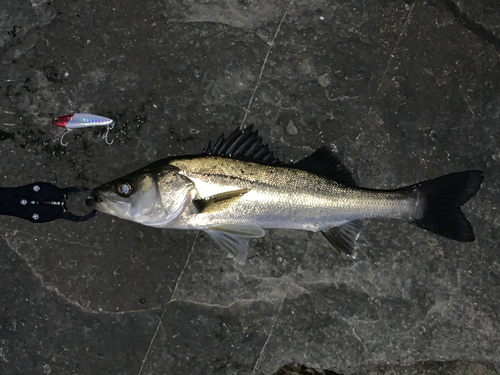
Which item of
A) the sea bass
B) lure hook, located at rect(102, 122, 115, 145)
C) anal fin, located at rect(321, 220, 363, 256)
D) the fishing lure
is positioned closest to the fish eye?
the sea bass

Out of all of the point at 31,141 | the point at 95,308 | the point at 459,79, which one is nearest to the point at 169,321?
the point at 95,308

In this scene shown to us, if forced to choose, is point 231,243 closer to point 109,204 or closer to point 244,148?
point 244,148

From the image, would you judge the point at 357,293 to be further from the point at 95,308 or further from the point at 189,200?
the point at 95,308

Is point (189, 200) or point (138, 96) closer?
point (189, 200)

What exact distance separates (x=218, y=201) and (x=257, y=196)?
0.32 m

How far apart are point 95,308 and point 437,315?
3132 millimetres

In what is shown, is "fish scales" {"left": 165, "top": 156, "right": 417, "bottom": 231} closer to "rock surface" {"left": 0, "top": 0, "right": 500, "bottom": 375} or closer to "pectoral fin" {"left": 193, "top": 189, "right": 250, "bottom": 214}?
"pectoral fin" {"left": 193, "top": 189, "right": 250, "bottom": 214}

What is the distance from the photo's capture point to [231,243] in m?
3.42

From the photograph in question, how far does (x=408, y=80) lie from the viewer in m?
3.67

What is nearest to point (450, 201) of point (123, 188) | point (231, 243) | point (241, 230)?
point (241, 230)

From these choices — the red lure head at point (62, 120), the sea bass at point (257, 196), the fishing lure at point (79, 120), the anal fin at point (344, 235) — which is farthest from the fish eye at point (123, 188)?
the anal fin at point (344, 235)

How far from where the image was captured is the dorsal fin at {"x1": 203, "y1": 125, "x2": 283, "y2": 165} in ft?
11.0

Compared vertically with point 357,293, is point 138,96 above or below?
above

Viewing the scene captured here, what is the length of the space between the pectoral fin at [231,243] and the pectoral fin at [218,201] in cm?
25
